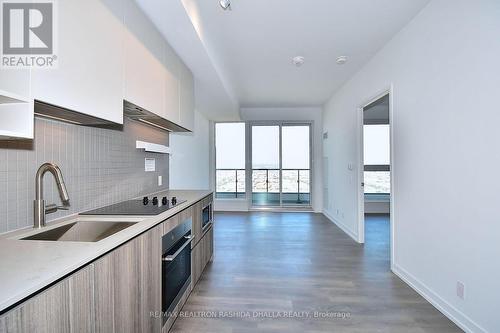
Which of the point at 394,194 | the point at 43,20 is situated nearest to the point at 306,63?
the point at 394,194

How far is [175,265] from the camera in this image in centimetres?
189

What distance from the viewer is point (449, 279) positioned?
2.03 meters

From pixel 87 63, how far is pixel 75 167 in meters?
0.75

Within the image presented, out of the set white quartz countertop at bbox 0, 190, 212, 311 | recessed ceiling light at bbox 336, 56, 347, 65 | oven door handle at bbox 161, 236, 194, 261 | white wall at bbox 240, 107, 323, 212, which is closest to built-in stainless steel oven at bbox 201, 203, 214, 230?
oven door handle at bbox 161, 236, 194, 261

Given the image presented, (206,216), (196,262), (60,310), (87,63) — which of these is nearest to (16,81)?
(87,63)

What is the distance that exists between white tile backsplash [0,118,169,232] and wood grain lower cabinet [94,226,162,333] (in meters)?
0.60

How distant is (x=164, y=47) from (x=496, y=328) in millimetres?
3242

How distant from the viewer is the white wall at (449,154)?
1.66 meters

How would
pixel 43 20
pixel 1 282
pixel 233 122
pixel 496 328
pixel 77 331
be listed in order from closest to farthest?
1. pixel 1 282
2. pixel 77 331
3. pixel 43 20
4. pixel 496 328
5. pixel 233 122

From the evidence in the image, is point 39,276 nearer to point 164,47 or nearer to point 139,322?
point 139,322

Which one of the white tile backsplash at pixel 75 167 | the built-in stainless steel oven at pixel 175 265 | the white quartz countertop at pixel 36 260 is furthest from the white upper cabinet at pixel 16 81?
the built-in stainless steel oven at pixel 175 265

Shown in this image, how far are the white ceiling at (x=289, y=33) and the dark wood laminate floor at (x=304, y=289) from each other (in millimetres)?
2408

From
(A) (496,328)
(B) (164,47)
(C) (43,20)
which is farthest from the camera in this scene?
(B) (164,47)

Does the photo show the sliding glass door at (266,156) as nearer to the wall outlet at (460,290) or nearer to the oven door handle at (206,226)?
the oven door handle at (206,226)
